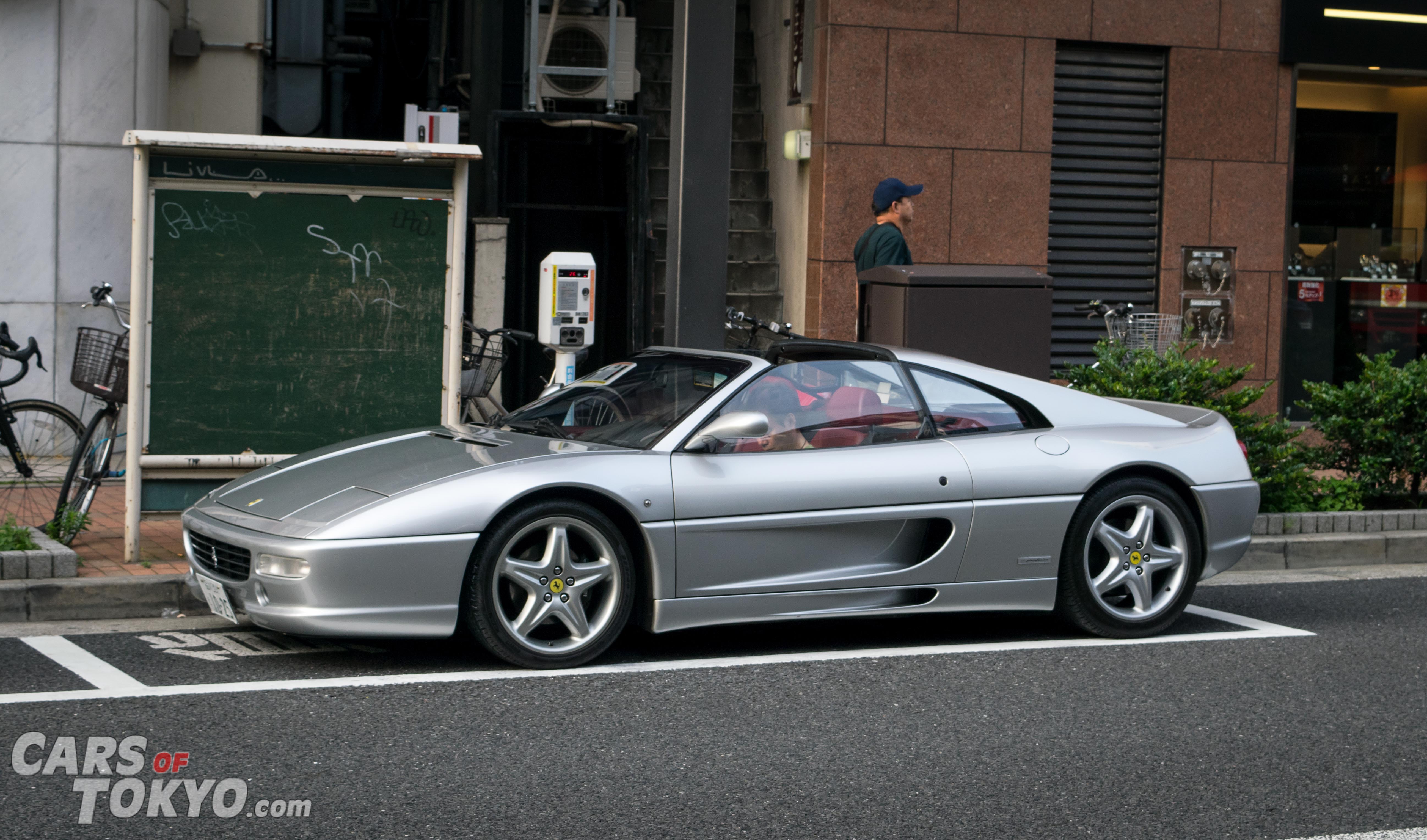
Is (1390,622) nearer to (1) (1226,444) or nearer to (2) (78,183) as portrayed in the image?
(1) (1226,444)

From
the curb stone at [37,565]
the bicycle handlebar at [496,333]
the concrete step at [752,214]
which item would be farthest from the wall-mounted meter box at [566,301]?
the concrete step at [752,214]

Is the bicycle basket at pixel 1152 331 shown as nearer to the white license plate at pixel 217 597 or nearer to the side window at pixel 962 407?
the side window at pixel 962 407

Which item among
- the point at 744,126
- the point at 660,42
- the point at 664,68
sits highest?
the point at 660,42

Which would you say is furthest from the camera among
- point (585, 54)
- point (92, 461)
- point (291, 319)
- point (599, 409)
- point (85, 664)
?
point (585, 54)

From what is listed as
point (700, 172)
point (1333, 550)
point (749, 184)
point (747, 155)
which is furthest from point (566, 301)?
point (747, 155)

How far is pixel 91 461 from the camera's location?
7.78m

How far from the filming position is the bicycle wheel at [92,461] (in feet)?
25.5

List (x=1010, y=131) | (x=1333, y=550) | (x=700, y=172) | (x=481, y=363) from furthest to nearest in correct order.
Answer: (x=1010, y=131)
(x=481, y=363)
(x=1333, y=550)
(x=700, y=172)

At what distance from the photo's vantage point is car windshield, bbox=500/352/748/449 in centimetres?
616

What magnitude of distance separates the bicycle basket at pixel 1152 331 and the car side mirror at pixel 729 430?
6.66 metres

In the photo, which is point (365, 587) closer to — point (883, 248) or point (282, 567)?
point (282, 567)

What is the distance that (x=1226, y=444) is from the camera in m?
6.84

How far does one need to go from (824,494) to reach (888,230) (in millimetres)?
3963

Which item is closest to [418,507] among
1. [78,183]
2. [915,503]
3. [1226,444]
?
[915,503]
